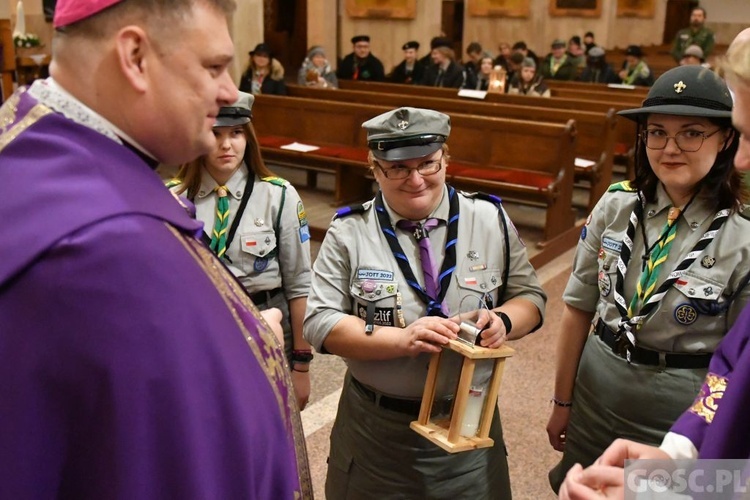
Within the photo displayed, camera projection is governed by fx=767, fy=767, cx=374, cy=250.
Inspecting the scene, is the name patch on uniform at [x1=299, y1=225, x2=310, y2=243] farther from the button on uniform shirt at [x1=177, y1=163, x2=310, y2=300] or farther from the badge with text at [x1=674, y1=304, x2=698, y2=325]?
the badge with text at [x1=674, y1=304, x2=698, y2=325]

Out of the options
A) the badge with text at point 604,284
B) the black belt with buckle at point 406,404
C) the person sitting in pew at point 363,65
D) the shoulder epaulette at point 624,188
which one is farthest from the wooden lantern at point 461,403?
the person sitting in pew at point 363,65

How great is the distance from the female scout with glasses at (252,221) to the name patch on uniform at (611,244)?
3.81 ft

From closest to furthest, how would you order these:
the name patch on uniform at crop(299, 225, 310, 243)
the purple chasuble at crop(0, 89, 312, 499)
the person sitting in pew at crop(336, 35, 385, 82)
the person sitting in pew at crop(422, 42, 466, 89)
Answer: the purple chasuble at crop(0, 89, 312, 499) → the name patch on uniform at crop(299, 225, 310, 243) → the person sitting in pew at crop(422, 42, 466, 89) → the person sitting in pew at crop(336, 35, 385, 82)

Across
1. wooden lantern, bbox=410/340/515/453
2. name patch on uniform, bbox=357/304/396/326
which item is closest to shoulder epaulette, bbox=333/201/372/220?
name patch on uniform, bbox=357/304/396/326

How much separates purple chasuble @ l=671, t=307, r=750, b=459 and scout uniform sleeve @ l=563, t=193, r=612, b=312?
804 mm

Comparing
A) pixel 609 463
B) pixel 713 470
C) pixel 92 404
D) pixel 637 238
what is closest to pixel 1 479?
pixel 92 404

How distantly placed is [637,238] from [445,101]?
608 cm

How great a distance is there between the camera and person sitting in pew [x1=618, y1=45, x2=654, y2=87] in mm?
12000

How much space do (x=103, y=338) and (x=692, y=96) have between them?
1.75m

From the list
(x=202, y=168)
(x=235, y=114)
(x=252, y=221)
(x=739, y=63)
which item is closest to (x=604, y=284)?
(x=739, y=63)

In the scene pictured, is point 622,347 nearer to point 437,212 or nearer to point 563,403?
point 563,403

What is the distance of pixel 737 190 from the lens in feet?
7.16

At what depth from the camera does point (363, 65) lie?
11594 mm

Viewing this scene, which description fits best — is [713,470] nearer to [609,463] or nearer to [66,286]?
[609,463]
